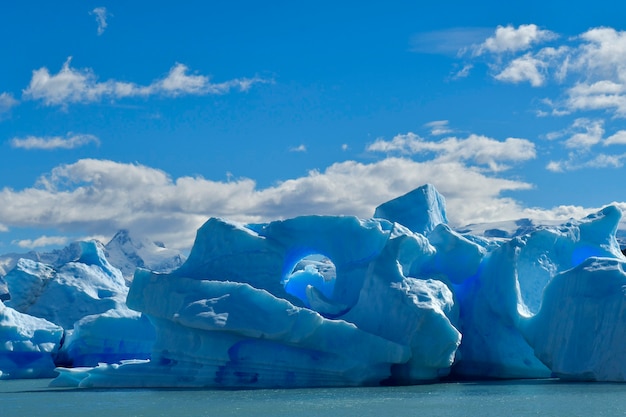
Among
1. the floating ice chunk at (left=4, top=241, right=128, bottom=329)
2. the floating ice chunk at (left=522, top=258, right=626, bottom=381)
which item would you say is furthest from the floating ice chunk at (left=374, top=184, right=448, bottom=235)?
the floating ice chunk at (left=4, top=241, right=128, bottom=329)

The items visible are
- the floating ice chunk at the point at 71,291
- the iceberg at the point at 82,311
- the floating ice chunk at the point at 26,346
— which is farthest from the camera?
the floating ice chunk at the point at 71,291

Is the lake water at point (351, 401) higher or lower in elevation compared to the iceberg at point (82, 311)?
lower

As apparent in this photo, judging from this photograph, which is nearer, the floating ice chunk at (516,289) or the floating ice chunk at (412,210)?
the floating ice chunk at (516,289)

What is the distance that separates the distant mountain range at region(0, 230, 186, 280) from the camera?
70.3 m

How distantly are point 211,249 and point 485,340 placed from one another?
6.09 m

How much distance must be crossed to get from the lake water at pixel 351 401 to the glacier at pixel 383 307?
0.71 meters

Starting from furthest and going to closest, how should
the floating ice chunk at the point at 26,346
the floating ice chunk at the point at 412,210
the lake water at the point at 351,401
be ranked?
the floating ice chunk at the point at 26,346 → the floating ice chunk at the point at 412,210 → the lake water at the point at 351,401

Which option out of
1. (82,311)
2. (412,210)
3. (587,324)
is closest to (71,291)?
(82,311)

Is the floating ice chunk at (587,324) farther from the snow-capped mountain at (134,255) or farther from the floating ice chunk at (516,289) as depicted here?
the snow-capped mountain at (134,255)

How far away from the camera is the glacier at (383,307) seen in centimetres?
1753

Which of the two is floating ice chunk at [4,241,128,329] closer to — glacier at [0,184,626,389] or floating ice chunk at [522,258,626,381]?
glacier at [0,184,626,389]

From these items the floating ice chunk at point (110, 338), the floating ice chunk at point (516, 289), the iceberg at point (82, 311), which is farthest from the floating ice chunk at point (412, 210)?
the iceberg at point (82, 311)

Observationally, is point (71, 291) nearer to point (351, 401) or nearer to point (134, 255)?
point (351, 401)

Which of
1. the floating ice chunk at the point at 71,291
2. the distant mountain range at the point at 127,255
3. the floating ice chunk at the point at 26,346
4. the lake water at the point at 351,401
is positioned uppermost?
the distant mountain range at the point at 127,255
